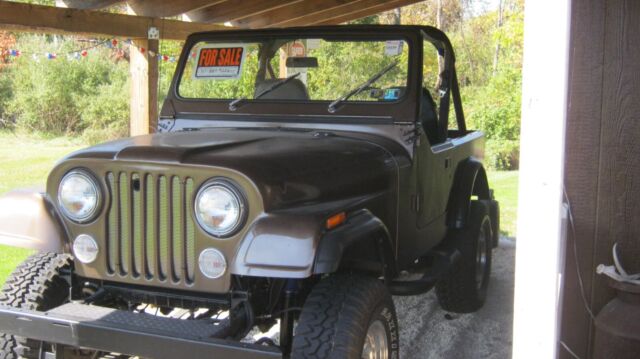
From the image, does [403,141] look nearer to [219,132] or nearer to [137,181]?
[219,132]

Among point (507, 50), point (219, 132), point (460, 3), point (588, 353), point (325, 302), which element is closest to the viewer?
point (325, 302)

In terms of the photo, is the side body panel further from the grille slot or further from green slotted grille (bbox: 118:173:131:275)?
green slotted grille (bbox: 118:173:131:275)

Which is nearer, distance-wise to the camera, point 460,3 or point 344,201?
point 344,201

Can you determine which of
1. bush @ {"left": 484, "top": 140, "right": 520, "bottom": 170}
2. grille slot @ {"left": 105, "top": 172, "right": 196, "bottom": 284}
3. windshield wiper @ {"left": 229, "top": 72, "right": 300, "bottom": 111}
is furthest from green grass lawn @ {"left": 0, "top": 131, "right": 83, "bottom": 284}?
bush @ {"left": 484, "top": 140, "right": 520, "bottom": 170}

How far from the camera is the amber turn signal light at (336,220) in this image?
2539mm

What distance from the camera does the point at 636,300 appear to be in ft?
8.61

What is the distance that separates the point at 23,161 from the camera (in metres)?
12.4

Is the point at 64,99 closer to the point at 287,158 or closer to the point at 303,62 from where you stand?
the point at 303,62

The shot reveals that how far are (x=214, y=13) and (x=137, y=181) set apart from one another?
4.52 meters

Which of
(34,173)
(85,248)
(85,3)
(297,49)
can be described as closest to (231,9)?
(85,3)

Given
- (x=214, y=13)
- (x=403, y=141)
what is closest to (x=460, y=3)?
(x=214, y=13)

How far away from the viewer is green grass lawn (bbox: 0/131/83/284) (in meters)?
6.23

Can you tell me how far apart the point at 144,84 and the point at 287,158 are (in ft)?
11.4

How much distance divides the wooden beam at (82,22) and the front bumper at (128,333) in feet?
9.32
